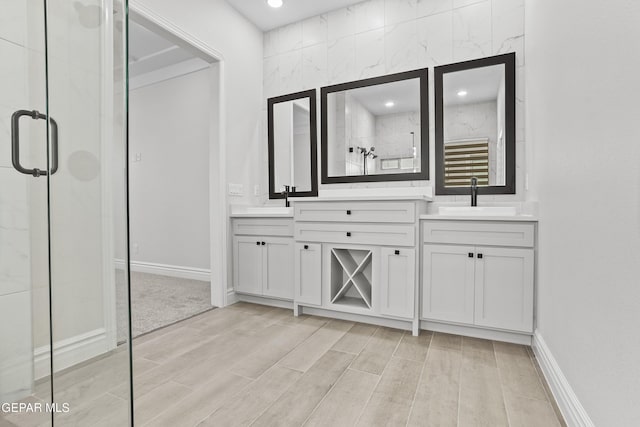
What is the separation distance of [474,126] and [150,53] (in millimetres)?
3775

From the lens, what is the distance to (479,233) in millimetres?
2086

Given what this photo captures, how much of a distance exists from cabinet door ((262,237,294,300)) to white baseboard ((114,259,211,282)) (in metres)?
1.40

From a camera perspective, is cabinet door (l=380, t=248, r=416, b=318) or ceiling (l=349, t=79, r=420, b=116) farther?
ceiling (l=349, t=79, r=420, b=116)

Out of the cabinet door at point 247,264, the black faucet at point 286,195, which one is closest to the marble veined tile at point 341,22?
the black faucet at point 286,195

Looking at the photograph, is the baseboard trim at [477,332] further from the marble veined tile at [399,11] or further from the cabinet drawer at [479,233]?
the marble veined tile at [399,11]

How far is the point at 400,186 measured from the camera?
278 centimetres

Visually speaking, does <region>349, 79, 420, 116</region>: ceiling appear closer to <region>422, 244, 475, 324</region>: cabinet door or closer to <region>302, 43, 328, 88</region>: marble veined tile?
<region>302, 43, 328, 88</region>: marble veined tile

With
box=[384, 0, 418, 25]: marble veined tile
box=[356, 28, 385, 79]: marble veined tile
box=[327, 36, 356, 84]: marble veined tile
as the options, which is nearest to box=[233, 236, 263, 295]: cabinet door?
box=[327, 36, 356, 84]: marble veined tile

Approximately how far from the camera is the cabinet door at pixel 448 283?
2.10 metres

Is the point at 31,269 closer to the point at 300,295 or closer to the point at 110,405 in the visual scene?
the point at 110,405

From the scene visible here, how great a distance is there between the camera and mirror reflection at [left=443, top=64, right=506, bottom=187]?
7.99 feet

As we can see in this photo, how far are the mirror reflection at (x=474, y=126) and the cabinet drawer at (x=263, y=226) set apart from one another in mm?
1386

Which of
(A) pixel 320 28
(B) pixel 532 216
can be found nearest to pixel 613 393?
(B) pixel 532 216

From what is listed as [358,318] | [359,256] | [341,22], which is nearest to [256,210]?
[359,256]
